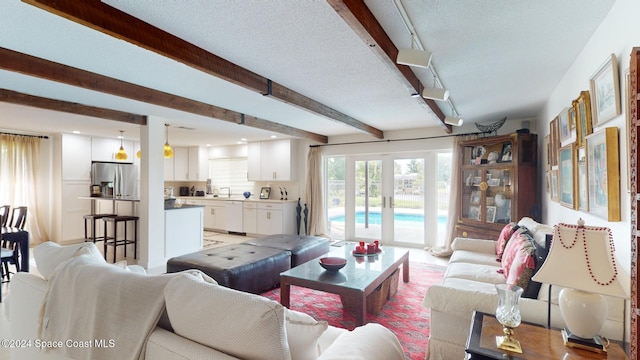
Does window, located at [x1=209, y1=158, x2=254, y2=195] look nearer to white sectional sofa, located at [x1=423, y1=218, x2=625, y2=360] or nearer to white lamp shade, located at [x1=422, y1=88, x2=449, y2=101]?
white lamp shade, located at [x1=422, y1=88, x2=449, y2=101]

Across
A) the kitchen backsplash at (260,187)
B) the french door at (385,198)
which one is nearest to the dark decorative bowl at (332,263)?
the french door at (385,198)

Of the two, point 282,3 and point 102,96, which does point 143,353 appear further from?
point 102,96

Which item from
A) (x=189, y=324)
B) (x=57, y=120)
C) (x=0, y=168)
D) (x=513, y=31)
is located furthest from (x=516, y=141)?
(x=0, y=168)

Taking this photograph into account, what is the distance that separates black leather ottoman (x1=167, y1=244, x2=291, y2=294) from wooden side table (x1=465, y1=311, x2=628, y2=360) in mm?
2169

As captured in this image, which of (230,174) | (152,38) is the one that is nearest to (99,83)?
(152,38)

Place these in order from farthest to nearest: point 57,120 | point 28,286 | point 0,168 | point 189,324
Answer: point 0,168, point 57,120, point 28,286, point 189,324

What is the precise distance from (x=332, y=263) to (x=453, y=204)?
10.5 feet

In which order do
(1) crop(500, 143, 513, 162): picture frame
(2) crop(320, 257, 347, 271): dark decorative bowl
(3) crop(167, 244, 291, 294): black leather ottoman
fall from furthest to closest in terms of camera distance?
1. (1) crop(500, 143, 513, 162): picture frame
2. (3) crop(167, 244, 291, 294): black leather ottoman
3. (2) crop(320, 257, 347, 271): dark decorative bowl

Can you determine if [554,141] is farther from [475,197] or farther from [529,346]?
[529,346]

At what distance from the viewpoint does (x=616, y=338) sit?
158cm

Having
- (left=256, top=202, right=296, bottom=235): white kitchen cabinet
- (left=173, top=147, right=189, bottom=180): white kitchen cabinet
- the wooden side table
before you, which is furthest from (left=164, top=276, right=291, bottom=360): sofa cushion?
(left=173, top=147, right=189, bottom=180): white kitchen cabinet

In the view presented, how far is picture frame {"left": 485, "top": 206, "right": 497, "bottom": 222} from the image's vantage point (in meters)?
4.41

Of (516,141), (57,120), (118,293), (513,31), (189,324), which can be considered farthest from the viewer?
(57,120)

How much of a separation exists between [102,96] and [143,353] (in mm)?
3395
